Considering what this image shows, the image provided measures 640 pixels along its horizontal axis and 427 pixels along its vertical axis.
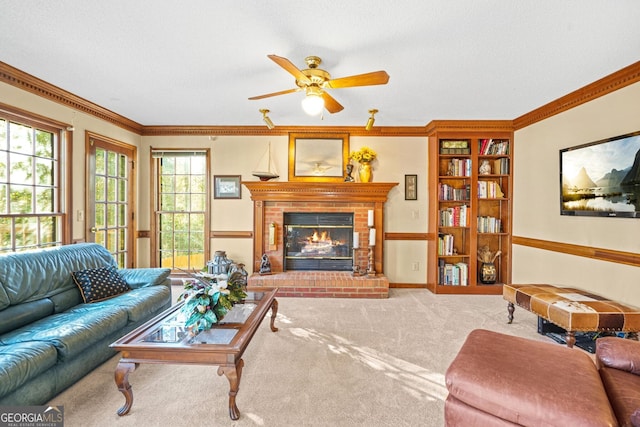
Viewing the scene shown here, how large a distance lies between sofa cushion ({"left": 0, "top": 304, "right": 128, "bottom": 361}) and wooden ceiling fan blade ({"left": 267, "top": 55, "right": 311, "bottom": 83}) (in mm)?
2214

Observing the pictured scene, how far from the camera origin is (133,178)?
14.9ft

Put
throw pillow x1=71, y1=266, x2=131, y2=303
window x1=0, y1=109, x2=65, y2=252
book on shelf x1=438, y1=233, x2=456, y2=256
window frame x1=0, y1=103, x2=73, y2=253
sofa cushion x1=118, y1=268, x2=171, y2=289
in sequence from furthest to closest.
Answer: book on shelf x1=438, y1=233, x2=456, y2=256
window frame x1=0, y1=103, x2=73, y2=253
sofa cushion x1=118, y1=268, x2=171, y2=289
window x1=0, y1=109, x2=65, y2=252
throw pillow x1=71, y1=266, x2=131, y2=303

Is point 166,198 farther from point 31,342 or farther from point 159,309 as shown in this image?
point 31,342

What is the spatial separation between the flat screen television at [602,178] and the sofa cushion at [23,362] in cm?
445

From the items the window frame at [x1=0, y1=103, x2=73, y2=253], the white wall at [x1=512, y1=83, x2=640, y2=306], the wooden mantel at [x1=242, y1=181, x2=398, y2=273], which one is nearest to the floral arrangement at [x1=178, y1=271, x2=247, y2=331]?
the window frame at [x1=0, y1=103, x2=73, y2=253]

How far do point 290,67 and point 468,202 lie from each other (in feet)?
11.4

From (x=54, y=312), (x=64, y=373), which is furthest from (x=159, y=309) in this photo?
(x=64, y=373)

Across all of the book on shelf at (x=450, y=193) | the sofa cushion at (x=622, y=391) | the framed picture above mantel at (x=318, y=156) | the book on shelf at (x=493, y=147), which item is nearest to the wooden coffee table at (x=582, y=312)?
the sofa cushion at (x=622, y=391)

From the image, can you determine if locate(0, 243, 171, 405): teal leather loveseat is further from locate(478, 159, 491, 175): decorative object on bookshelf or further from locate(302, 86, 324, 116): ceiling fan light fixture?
locate(478, 159, 491, 175): decorative object on bookshelf

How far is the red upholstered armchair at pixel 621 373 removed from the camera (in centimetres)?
125

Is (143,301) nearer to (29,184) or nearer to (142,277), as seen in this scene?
(142,277)

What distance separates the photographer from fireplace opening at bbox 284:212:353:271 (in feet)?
15.2

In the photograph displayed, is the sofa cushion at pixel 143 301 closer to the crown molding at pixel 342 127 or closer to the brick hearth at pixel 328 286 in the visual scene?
the brick hearth at pixel 328 286

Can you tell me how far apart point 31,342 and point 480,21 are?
3483mm
